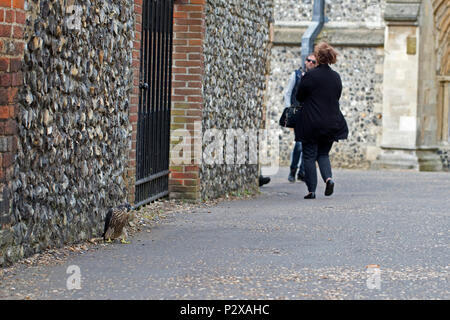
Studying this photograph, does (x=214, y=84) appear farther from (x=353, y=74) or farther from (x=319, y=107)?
(x=353, y=74)

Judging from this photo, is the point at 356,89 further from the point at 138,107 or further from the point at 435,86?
the point at 138,107

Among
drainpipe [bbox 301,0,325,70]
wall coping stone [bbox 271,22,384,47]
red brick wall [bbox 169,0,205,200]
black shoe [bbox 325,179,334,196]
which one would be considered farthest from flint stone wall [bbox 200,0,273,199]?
wall coping stone [bbox 271,22,384,47]

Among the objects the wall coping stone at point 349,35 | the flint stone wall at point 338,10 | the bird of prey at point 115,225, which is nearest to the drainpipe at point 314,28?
the wall coping stone at point 349,35

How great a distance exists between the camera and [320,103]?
10.7m

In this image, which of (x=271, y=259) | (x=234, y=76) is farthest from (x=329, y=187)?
(x=271, y=259)

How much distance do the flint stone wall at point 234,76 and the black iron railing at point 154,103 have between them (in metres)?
→ 0.49

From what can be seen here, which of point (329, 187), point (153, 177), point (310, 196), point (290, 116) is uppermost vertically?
point (290, 116)

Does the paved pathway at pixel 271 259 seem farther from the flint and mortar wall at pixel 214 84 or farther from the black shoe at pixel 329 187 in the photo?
the black shoe at pixel 329 187

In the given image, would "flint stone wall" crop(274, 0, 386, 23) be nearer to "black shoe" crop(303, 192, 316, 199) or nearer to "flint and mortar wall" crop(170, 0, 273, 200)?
"flint and mortar wall" crop(170, 0, 273, 200)

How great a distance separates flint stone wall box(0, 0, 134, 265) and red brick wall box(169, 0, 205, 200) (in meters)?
2.02

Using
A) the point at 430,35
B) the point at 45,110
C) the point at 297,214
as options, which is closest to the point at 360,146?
the point at 430,35

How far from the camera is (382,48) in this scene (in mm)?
21844

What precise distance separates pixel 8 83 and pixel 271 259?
200 centimetres
